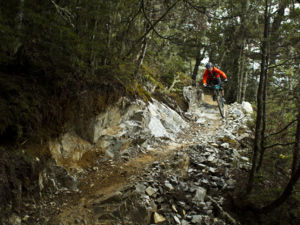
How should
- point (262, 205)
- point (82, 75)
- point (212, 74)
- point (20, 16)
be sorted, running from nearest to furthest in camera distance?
→ point (20, 16) → point (262, 205) → point (82, 75) → point (212, 74)

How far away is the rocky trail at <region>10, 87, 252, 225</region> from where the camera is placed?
359 cm

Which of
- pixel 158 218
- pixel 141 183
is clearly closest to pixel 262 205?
pixel 158 218

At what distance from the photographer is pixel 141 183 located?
442cm

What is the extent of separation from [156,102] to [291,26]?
19.6 ft

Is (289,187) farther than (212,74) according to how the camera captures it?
No

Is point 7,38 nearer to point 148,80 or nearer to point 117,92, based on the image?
point 117,92

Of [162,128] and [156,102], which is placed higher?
[156,102]

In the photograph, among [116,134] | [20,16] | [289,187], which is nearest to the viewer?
[20,16]

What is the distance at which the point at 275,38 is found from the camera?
5023 millimetres

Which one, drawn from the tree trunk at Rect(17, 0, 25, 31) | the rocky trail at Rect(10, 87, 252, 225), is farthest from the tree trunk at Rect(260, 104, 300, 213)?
the tree trunk at Rect(17, 0, 25, 31)

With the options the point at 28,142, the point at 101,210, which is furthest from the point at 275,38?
the point at 28,142

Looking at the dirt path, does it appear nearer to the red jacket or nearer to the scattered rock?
the scattered rock

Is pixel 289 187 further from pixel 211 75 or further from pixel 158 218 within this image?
pixel 211 75

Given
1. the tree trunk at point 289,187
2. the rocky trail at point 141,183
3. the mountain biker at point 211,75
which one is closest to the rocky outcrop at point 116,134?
the rocky trail at point 141,183
